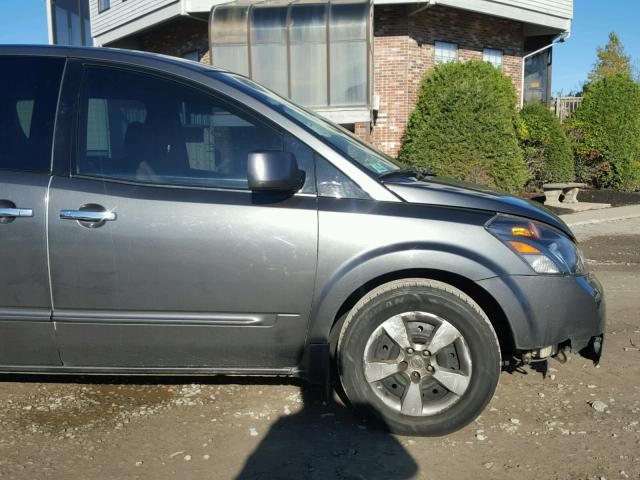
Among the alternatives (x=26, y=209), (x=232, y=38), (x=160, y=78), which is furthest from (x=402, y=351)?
(x=232, y=38)

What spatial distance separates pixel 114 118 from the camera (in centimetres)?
344

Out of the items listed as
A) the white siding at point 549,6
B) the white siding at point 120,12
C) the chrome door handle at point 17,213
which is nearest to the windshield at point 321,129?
the chrome door handle at point 17,213

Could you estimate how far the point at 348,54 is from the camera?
51.7 feet

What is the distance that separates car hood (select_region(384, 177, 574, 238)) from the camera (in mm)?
3354

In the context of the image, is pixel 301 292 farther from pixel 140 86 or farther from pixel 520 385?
pixel 520 385

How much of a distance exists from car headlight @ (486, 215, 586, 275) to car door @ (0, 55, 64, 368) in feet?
7.65

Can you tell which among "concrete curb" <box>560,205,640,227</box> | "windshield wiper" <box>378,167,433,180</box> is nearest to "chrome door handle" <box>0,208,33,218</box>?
"windshield wiper" <box>378,167,433,180</box>

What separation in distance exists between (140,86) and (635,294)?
5.44m

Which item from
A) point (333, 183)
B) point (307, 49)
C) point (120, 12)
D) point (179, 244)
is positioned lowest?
point (179, 244)

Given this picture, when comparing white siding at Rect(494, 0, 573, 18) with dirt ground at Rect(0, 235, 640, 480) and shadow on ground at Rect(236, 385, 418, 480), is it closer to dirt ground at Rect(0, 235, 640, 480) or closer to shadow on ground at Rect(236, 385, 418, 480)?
dirt ground at Rect(0, 235, 640, 480)

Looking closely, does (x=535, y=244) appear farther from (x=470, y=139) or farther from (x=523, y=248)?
(x=470, y=139)

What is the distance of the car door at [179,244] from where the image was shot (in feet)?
10.6

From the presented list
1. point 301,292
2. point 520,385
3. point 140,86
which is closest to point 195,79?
point 140,86

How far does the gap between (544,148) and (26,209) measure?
15489 millimetres
